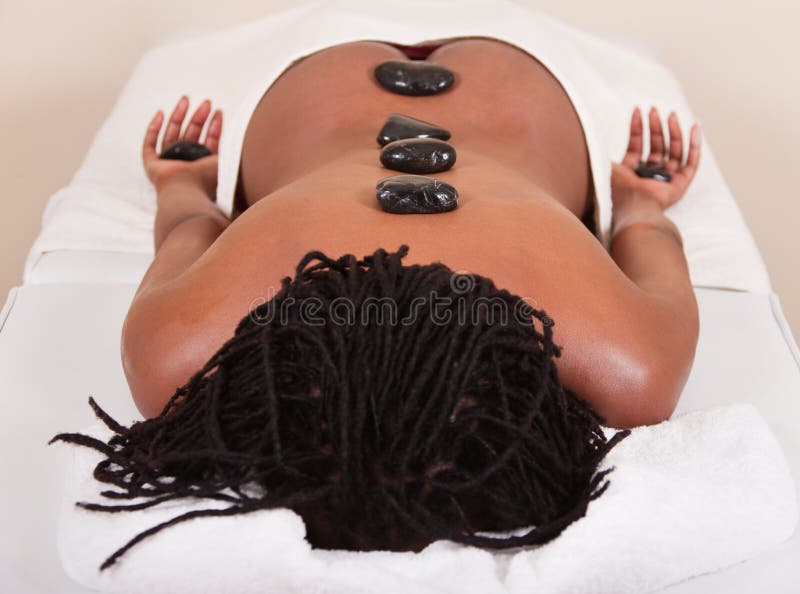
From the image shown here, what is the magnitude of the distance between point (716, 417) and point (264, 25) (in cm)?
153

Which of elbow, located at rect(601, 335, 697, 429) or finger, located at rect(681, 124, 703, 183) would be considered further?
finger, located at rect(681, 124, 703, 183)

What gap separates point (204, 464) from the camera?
3.13 ft

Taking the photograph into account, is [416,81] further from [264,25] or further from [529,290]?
[264,25]

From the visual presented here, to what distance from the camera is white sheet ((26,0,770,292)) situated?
165 cm

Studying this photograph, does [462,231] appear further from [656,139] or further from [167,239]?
[656,139]

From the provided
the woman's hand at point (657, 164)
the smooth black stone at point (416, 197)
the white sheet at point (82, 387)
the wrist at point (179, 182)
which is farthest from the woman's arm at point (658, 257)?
the wrist at point (179, 182)

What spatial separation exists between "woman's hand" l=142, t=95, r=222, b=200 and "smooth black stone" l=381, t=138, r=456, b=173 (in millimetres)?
540

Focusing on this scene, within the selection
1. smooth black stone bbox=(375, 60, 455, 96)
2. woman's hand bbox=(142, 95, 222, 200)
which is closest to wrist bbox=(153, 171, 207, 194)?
woman's hand bbox=(142, 95, 222, 200)

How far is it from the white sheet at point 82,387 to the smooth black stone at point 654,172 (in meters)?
0.24

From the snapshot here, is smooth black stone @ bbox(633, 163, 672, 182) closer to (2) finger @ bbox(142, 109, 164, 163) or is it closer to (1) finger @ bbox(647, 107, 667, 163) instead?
(1) finger @ bbox(647, 107, 667, 163)

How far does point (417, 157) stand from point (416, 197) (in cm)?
15

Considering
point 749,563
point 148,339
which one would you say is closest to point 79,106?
point 148,339

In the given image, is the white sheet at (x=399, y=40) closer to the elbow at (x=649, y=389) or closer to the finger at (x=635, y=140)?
the finger at (x=635, y=140)

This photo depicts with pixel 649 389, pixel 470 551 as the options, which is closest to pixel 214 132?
pixel 649 389
